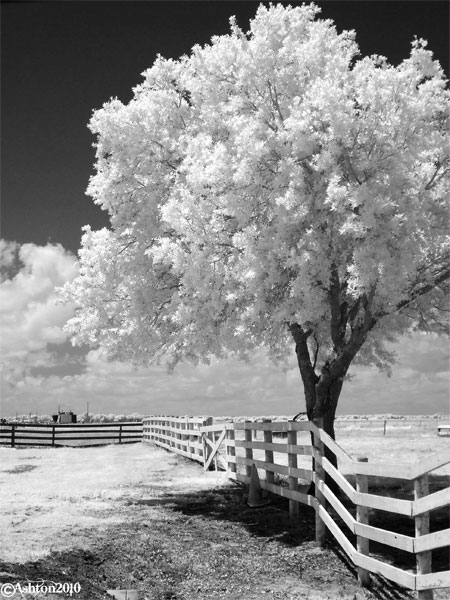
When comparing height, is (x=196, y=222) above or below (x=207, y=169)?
below

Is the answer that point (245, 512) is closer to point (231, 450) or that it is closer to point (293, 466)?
point (293, 466)

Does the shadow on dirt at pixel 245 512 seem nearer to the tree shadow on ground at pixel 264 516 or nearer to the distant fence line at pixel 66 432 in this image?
the tree shadow on ground at pixel 264 516

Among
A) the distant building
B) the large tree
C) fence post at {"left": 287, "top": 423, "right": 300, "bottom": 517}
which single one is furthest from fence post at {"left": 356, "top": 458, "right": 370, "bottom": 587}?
the distant building

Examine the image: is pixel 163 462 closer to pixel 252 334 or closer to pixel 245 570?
pixel 252 334

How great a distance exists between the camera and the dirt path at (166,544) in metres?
8.50

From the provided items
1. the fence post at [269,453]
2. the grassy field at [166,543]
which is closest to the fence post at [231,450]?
the grassy field at [166,543]

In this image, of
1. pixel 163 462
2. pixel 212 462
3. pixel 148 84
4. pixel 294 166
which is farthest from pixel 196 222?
pixel 163 462

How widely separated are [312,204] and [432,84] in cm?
368

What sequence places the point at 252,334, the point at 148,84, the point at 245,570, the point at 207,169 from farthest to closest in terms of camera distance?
the point at 148,84
the point at 252,334
the point at 207,169
the point at 245,570

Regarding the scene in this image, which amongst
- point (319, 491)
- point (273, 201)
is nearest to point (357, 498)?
point (319, 491)

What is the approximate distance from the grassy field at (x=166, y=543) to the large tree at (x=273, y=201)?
3540 millimetres

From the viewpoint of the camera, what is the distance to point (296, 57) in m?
13.7

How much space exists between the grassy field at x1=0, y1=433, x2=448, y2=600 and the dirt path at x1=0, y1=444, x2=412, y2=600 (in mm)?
18

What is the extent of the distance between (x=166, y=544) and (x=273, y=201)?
6885 mm
